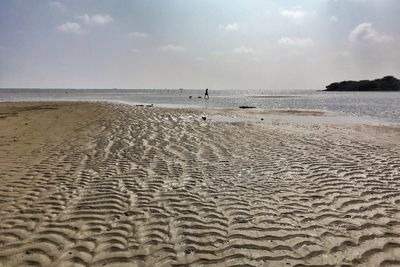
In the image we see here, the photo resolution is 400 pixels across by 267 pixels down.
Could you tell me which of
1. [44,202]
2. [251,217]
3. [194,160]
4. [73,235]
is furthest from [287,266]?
[194,160]

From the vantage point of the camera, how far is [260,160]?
13.6 metres

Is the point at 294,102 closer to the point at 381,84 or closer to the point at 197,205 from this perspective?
the point at 197,205

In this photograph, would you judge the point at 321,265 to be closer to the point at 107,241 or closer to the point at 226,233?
the point at 226,233

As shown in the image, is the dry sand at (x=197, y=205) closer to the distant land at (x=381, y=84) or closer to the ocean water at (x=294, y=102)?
the ocean water at (x=294, y=102)

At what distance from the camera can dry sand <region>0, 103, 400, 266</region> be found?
19.6 feet

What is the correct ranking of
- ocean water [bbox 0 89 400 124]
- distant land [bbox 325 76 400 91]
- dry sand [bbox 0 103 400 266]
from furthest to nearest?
1. distant land [bbox 325 76 400 91]
2. ocean water [bbox 0 89 400 124]
3. dry sand [bbox 0 103 400 266]

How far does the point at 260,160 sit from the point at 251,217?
6167 mm

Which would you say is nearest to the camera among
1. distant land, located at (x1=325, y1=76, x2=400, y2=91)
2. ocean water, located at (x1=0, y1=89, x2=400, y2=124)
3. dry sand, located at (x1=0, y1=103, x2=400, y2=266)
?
dry sand, located at (x1=0, y1=103, x2=400, y2=266)

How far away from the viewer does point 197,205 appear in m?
8.33

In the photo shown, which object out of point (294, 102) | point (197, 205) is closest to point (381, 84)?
point (294, 102)

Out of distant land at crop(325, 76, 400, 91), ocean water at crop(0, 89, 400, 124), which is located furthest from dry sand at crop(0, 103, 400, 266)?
distant land at crop(325, 76, 400, 91)

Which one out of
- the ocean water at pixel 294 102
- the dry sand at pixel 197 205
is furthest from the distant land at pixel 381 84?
the dry sand at pixel 197 205

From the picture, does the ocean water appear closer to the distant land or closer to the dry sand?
the dry sand

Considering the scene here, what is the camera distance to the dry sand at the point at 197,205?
19.6 ft
